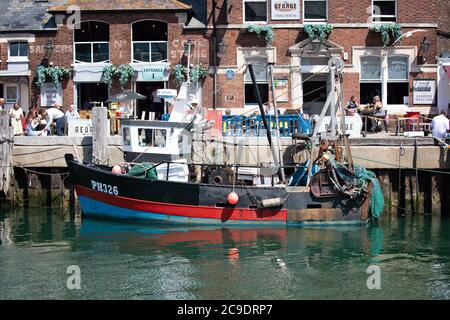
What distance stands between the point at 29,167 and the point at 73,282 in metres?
9.66

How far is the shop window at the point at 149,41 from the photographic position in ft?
98.9

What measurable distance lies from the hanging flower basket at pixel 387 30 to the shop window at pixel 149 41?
764cm

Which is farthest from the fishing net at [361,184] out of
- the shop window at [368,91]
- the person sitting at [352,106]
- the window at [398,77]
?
the window at [398,77]

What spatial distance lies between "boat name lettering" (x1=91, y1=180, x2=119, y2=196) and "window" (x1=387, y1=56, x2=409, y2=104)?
39.9 ft

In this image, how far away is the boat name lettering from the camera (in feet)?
73.6

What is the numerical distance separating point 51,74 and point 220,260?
14567 millimetres

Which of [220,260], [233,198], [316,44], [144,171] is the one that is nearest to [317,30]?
[316,44]

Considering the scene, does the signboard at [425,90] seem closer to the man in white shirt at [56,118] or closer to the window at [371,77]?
the window at [371,77]

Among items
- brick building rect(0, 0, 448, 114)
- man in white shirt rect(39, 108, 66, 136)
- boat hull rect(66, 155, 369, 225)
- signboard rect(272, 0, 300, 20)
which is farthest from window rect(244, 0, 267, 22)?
boat hull rect(66, 155, 369, 225)

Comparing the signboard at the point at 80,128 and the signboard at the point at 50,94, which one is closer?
the signboard at the point at 80,128

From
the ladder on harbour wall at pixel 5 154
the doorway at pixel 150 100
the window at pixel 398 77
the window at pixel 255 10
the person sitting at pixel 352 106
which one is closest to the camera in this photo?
the ladder on harbour wall at pixel 5 154

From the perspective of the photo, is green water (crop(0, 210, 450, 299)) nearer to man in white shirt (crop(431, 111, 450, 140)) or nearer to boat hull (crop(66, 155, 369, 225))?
boat hull (crop(66, 155, 369, 225))
